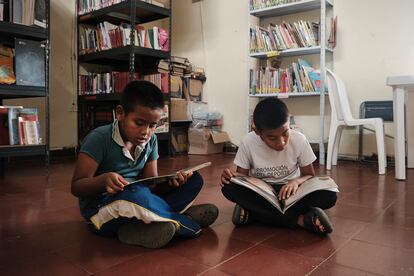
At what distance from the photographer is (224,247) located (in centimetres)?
108

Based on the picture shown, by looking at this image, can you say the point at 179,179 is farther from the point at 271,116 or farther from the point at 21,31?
the point at 21,31

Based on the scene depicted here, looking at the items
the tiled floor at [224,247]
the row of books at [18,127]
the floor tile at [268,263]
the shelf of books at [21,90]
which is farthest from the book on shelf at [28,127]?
the floor tile at [268,263]

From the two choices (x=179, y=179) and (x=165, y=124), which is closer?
(x=179, y=179)

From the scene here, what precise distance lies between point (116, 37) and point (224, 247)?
279 cm

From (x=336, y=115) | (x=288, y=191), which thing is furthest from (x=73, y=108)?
(x=288, y=191)

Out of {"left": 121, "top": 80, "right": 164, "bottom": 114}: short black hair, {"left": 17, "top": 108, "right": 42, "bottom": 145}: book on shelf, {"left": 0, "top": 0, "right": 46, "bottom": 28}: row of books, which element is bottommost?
{"left": 17, "top": 108, "right": 42, "bottom": 145}: book on shelf

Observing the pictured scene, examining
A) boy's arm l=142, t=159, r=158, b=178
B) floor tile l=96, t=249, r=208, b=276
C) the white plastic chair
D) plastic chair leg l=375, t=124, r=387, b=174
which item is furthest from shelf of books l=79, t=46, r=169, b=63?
floor tile l=96, t=249, r=208, b=276

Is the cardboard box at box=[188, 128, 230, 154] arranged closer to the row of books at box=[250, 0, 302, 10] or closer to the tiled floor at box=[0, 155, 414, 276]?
the row of books at box=[250, 0, 302, 10]

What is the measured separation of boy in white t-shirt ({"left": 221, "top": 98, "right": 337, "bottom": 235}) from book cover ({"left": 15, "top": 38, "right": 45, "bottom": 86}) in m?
1.75

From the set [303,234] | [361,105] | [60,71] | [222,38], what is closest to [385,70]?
[361,105]

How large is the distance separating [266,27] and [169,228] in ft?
9.99

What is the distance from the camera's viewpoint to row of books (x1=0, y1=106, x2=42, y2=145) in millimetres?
2334

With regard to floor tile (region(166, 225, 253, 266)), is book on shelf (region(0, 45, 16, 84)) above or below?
above

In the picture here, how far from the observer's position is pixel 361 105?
3.09 metres
